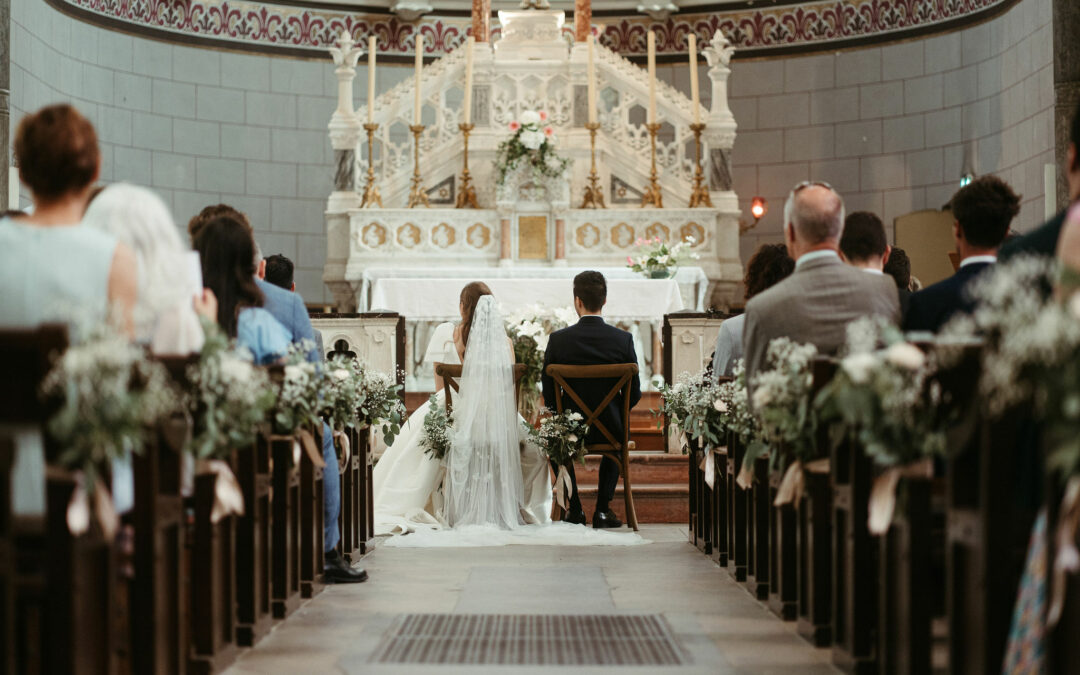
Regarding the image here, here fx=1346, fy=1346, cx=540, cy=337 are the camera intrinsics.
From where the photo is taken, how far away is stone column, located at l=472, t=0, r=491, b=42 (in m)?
11.9

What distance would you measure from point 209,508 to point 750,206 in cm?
1054

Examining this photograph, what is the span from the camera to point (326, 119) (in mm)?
13641

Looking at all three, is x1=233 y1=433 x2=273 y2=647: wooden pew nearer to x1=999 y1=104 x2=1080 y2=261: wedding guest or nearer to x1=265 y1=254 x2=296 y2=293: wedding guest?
x1=265 y1=254 x2=296 y2=293: wedding guest

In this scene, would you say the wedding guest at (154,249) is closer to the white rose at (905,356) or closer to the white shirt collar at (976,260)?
the white rose at (905,356)

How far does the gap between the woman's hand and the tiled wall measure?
26.9ft

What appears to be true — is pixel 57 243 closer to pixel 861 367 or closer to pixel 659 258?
pixel 861 367

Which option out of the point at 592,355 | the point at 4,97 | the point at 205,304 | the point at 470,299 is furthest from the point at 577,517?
the point at 4,97

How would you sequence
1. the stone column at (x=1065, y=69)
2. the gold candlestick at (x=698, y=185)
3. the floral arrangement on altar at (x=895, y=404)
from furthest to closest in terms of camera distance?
the gold candlestick at (x=698, y=185), the stone column at (x=1065, y=69), the floral arrangement on altar at (x=895, y=404)

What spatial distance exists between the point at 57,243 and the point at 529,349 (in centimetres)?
493

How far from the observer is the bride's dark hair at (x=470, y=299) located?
7.15 m

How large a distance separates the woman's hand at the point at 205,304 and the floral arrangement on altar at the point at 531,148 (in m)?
6.89

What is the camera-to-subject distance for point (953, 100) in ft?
40.7

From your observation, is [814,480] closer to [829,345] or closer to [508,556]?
[829,345]

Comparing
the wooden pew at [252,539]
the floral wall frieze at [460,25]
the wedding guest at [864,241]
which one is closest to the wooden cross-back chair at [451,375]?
the wedding guest at [864,241]
